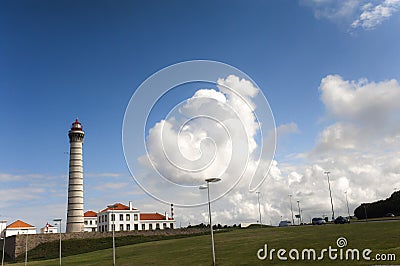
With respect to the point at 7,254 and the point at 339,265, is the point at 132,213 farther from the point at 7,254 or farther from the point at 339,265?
the point at 339,265

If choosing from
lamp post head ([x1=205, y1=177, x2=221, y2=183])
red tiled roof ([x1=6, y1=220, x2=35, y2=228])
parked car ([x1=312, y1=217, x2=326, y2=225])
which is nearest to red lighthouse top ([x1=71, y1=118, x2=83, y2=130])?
red tiled roof ([x1=6, y1=220, x2=35, y2=228])

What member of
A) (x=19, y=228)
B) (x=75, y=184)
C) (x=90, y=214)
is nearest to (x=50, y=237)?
(x=75, y=184)

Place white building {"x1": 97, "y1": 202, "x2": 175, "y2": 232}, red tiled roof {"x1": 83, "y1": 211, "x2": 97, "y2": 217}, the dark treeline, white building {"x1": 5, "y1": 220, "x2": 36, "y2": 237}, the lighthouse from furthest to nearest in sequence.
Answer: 1. red tiled roof {"x1": 83, "y1": 211, "x2": 97, "y2": 217}
2. white building {"x1": 97, "y1": 202, "x2": 175, "y2": 232}
3. white building {"x1": 5, "y1": 220, "x2": 36, "y2": 237}
4. the dark treeline
5. the lighthouse

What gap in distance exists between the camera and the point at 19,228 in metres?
144

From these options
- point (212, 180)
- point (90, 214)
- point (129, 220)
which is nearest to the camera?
point (212, 180)

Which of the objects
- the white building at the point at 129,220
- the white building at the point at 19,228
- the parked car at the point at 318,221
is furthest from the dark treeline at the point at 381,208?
the white building at the point at 19,228

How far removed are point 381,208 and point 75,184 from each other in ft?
296

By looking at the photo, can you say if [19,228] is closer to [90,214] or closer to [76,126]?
[90,214]

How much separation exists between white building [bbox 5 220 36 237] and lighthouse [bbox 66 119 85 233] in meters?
41.5

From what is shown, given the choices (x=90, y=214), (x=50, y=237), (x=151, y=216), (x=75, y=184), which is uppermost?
(x=75, y=184)

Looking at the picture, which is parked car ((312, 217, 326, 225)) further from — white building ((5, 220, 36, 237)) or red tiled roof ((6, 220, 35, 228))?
red tiled roof ((6, 220, 35, 228))

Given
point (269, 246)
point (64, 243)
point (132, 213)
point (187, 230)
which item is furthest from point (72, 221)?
point (269, 246)

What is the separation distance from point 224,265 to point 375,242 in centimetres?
1602

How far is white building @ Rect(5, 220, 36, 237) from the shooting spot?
140375mm
